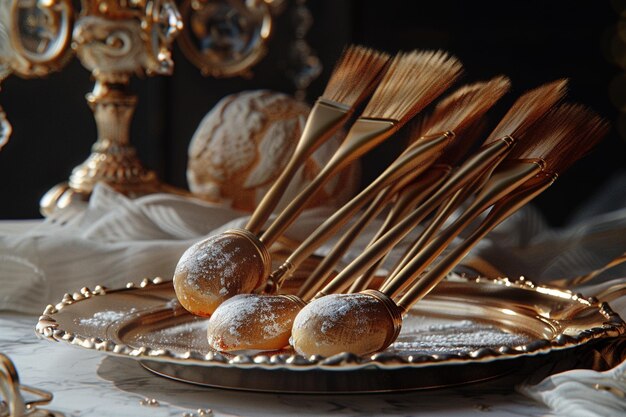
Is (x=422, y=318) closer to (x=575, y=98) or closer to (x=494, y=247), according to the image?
(x=494, y=247)

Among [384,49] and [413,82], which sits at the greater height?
[413,82]

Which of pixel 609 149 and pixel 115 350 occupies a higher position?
pixel 115 350

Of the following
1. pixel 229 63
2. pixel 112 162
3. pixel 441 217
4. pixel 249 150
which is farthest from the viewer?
pixel 229 63

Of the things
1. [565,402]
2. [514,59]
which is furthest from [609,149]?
[565,402]

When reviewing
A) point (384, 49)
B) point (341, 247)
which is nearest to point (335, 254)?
point (341, 247)

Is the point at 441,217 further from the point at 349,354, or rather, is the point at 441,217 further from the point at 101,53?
the point at 101,53

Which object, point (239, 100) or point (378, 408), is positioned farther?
point (239, 100)
